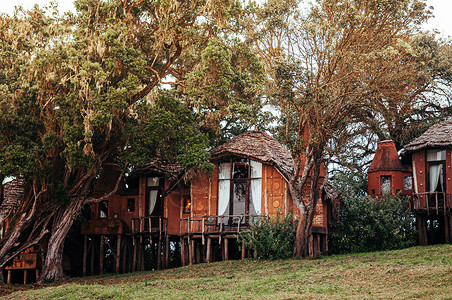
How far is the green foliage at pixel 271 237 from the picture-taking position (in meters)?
26.4

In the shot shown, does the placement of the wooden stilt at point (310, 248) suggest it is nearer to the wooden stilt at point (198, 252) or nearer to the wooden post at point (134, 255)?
the wooden stilt at point (198, 252)

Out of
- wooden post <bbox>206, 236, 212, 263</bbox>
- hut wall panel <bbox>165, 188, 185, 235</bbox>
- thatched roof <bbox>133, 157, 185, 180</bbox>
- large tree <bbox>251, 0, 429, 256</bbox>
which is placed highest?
large tree <bbox>251, 0, 429, 256</bbox>

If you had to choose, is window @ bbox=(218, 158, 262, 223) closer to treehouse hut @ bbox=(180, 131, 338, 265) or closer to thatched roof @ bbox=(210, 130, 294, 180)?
A: treehouse hut @ bbox=(180, 131, 338, 265)

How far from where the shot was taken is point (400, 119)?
34.4m

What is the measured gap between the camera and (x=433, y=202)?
2941cm

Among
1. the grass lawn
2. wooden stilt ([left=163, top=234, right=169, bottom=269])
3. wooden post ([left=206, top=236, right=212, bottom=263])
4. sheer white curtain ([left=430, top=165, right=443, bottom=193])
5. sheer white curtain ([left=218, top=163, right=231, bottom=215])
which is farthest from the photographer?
wooden stilt ([left=163, top=234, right=169, bottom=269])

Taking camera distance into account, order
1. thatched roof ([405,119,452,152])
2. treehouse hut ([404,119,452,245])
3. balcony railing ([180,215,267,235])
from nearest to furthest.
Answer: balcony railing ([180,215,267,235]), treehouse hut ([404,119,452,245]), thatched roof ([405,119,452,152])

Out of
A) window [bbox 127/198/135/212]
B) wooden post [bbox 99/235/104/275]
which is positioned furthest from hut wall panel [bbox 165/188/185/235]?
wooden post [bbox 99/235/104/275]

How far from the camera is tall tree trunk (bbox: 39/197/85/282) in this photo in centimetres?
2834

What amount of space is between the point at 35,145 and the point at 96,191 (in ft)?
23.3

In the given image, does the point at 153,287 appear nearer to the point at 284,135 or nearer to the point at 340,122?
the point at 284,135

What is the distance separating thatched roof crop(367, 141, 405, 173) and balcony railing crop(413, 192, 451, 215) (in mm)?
2623

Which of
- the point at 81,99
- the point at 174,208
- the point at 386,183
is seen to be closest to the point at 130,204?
the point at 174,208

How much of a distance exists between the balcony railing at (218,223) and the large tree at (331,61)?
116 inches
